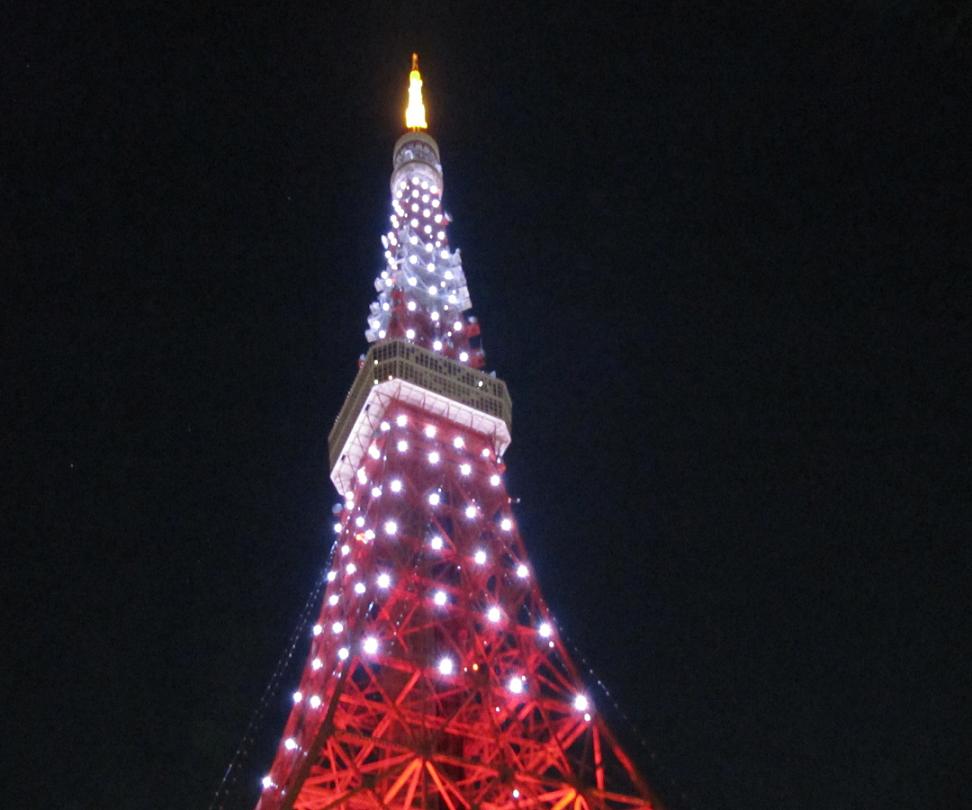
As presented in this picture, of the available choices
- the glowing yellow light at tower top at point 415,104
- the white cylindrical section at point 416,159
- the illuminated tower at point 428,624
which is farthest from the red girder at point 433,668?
the glowing yellow light at tower top at point 415,104

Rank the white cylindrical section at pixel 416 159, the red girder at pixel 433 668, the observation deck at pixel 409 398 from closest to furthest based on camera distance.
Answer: the red girder at pixel 433 668 → the observation deck at pixel 409 398 → the white cylindrical section at pixel 416 159

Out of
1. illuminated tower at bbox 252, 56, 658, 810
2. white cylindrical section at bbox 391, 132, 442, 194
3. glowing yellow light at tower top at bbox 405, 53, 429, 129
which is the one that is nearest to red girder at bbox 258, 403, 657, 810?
illuminated tower at bbox 252, 56, 658, 810

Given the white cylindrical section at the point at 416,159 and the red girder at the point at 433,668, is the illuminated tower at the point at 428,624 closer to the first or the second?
the red girder at the point at 433,668

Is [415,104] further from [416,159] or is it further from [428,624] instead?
[428,624]

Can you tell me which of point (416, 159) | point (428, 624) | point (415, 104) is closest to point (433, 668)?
point (428, 624)

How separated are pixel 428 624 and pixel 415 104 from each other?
1967 cm

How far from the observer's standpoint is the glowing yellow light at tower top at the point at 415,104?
93.7ft

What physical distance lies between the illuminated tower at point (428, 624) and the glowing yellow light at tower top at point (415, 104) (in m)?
8.55

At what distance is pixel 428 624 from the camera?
14188mm

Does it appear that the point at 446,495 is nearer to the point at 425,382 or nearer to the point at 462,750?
the point at 425,382

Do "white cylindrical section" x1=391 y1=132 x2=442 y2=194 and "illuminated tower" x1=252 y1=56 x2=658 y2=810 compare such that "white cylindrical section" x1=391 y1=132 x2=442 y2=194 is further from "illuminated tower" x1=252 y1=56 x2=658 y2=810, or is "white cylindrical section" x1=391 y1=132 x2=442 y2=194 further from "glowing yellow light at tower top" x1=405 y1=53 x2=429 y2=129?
"illuminated tower" x1=252 y1=56 x2=658 y2=810

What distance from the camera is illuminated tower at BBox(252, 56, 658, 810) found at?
1215 cm

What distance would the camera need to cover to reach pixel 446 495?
1744cm

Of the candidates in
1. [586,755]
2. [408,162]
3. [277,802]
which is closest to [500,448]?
[586,755]
